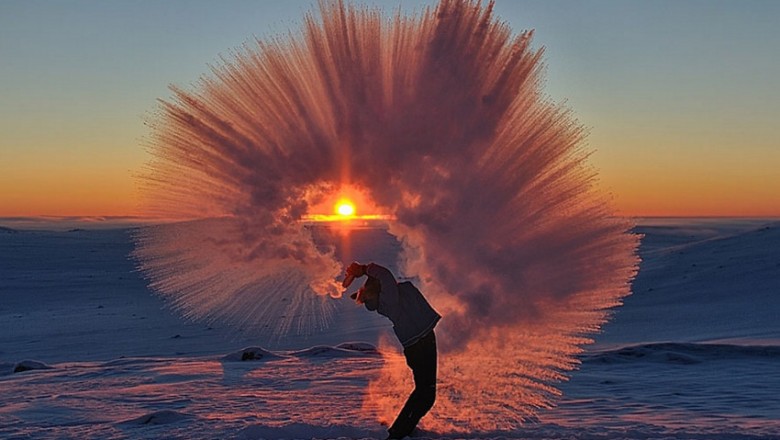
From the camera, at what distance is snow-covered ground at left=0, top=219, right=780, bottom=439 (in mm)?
8844

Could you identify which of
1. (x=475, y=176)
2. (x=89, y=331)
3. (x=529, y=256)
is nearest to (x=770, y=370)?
(x=529, y=256)

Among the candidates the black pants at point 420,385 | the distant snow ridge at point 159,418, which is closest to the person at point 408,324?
the black pants at point 420,385

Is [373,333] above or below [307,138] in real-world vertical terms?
below

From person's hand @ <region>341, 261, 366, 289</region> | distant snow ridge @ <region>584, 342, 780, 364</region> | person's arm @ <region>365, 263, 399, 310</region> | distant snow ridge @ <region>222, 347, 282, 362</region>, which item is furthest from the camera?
distant snow ridge @ <region>222, 347, 282, 362</region>

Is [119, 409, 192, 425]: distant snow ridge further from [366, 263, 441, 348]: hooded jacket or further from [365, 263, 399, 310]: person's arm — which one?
[365, 263, 399, 310]: person's arm

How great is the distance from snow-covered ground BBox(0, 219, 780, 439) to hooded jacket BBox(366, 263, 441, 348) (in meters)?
1.08

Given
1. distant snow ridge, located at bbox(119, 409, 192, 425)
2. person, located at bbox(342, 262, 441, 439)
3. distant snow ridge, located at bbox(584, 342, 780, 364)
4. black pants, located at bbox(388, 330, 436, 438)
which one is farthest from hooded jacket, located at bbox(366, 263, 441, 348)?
distant snow ridge, located at bbox(584, 342, 780, 364)

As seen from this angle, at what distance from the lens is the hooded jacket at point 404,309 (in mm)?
8438

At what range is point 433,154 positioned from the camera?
31.6 feet

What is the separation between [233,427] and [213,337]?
1087 centimetres

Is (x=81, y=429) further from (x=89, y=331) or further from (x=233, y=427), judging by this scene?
(x=89, y=331)

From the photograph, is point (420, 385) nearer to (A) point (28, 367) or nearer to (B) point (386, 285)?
(B) point (386, 285)

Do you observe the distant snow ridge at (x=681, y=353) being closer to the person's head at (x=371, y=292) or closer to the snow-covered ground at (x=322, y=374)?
the snow-covered ground at (x=322, y=374)

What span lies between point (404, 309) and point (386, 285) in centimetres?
33
